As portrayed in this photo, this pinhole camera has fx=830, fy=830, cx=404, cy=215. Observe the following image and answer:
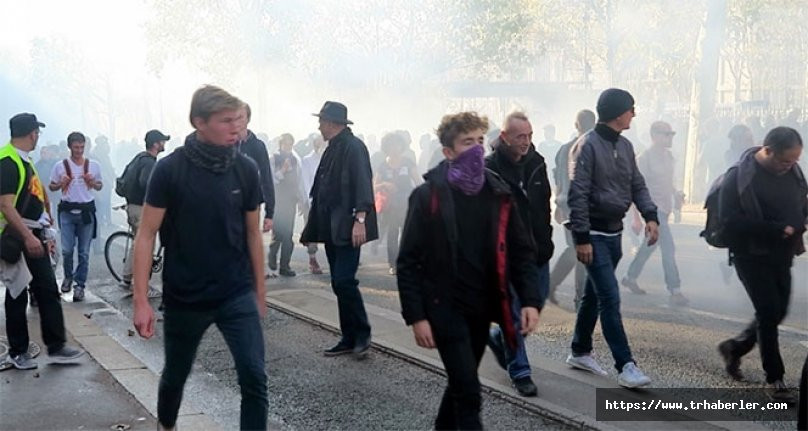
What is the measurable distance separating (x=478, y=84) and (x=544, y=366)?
70.2 ft

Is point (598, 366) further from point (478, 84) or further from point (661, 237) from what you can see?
point (478, 84)

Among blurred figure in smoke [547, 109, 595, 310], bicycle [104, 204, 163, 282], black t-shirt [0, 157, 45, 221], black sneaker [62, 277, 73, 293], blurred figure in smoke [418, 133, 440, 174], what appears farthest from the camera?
blurred figure in smoke [418, 133, 440, 174]

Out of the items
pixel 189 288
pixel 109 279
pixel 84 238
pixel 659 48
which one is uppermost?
pixel 659 48

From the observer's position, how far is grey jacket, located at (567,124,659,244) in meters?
4.50

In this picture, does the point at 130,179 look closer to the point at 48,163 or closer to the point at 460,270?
the point at 460,270

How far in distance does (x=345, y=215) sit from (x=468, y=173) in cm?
232

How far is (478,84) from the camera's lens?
2581 centimetres

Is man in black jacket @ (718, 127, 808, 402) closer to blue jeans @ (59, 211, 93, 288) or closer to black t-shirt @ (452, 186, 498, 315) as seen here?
black t-shirt @ (452, 186, 498, 315)

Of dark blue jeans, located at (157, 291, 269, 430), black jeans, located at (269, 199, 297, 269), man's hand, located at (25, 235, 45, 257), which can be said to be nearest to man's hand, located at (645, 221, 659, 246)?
dark blue jeans, located at (157, 291, 269, 430)

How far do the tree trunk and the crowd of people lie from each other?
7075 millimetres

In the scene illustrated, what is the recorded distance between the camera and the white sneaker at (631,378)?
4395 millimetres

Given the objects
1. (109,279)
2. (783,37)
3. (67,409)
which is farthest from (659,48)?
(67,409)

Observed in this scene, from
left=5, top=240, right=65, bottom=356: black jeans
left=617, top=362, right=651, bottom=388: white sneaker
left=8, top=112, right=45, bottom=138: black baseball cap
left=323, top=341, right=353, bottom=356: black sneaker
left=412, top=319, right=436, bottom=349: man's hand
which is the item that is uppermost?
left=8, top=112, right=45, bottom=138: black baseball cap

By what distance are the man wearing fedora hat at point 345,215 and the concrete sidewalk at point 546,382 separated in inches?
12.0
